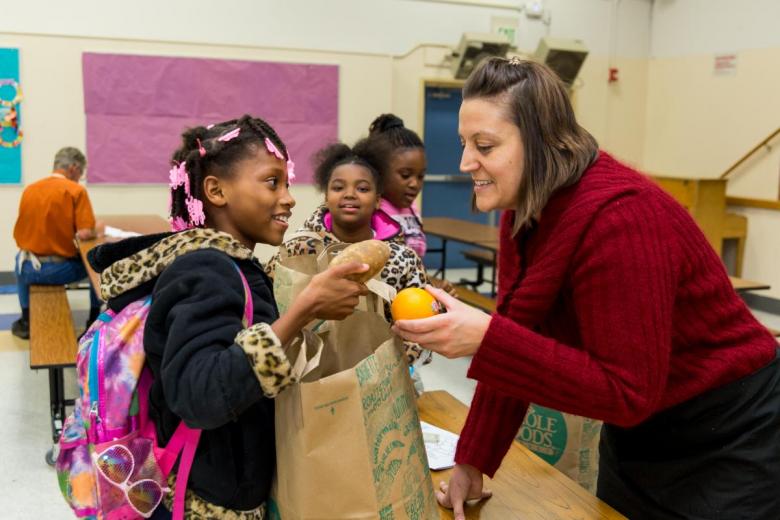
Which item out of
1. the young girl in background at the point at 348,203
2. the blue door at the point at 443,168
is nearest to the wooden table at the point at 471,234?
the blue door at the point at 443,168

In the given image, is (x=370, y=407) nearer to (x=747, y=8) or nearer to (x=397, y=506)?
(x=397, y=506)

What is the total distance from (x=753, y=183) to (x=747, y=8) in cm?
178

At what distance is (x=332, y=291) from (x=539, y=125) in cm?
48

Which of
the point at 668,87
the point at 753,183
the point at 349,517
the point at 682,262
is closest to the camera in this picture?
the point at 349,517

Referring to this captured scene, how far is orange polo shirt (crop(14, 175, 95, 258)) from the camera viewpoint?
4773 mm

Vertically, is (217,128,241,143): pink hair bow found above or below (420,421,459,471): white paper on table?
above

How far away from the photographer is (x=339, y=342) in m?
1.24

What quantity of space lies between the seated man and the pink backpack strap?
405 centimetres

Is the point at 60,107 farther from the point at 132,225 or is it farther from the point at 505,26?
the point at 505,26

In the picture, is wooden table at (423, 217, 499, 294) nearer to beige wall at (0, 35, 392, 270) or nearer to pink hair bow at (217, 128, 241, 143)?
beige wall at (0, 35, 392, 270)

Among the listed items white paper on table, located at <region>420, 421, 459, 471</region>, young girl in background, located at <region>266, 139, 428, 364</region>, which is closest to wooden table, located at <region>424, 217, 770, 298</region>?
young girl in background, located at <region>266, 139, 428, 364</region>

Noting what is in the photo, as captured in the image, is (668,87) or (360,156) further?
(668,87)

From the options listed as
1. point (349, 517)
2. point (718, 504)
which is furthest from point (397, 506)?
point (718, 504)

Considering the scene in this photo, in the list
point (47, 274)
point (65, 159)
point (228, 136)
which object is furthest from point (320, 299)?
point (65, 159)
